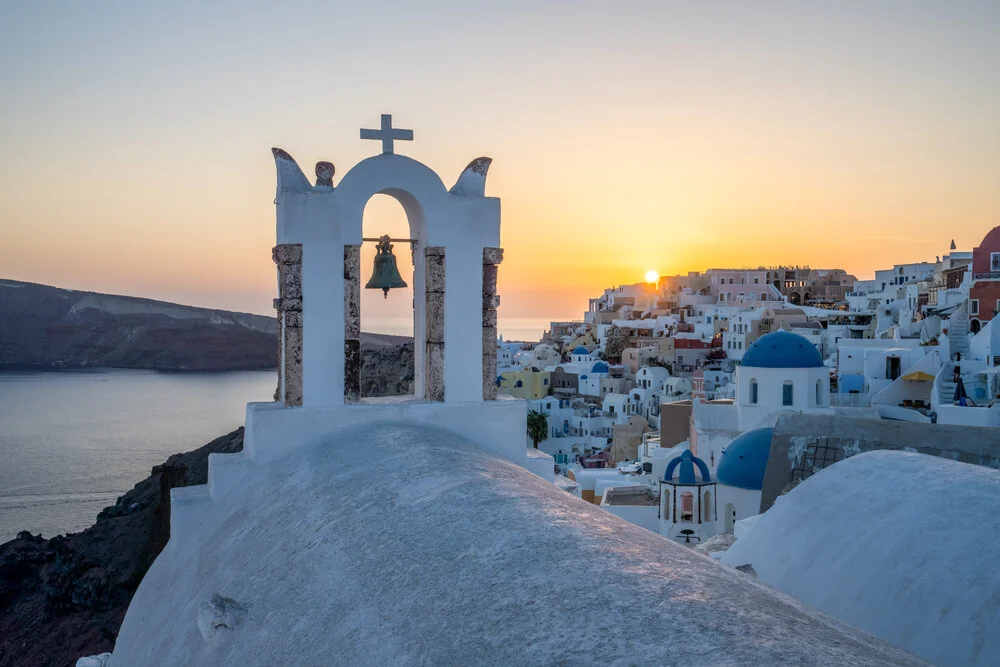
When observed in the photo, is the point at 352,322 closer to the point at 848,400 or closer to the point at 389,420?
the point at 389,420

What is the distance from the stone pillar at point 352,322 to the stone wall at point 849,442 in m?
4.06

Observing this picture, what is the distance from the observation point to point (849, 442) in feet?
25.2

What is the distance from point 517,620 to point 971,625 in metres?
1.85

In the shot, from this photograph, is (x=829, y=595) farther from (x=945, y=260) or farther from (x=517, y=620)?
(x=945, y=260)

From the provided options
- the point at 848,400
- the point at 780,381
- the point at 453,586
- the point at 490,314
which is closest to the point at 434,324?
the point at 490,314

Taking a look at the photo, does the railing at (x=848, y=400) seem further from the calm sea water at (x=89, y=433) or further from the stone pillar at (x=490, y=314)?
the calm sea water at (x=89, y=433)

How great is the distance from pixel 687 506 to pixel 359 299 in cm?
1211

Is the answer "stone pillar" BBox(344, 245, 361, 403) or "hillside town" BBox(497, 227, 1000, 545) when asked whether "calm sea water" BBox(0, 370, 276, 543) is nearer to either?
"hillside town" BBox(497, 227, 1000, 545)

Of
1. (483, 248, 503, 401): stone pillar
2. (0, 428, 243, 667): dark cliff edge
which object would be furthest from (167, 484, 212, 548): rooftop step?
(0, 428, 243, 667): dark cliff edge

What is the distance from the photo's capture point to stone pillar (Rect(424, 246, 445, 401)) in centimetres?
498

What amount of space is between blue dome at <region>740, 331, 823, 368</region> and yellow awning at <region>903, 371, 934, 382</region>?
22.4 feet

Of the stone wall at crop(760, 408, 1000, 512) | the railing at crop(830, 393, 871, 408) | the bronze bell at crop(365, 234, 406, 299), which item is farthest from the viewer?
the railing at crop(830, 393, 871, 408)

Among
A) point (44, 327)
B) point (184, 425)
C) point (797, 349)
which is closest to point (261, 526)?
point (797, 349)

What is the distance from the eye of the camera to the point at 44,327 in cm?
11950
